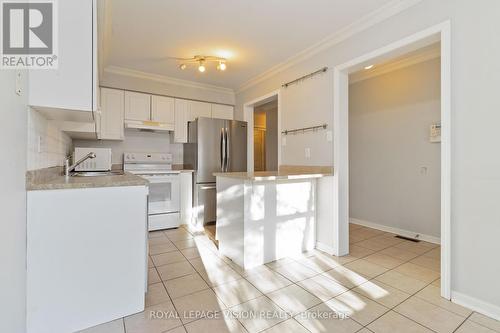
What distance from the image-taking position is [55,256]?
4.58ft

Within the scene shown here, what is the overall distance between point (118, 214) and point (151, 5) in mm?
1894

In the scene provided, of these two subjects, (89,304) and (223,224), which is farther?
(223,224)

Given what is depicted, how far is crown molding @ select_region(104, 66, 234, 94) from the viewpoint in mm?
3604

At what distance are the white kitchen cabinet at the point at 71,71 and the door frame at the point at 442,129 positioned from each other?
2.30 m

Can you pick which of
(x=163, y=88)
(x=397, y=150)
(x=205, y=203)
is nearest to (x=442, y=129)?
(x=397, y=150)

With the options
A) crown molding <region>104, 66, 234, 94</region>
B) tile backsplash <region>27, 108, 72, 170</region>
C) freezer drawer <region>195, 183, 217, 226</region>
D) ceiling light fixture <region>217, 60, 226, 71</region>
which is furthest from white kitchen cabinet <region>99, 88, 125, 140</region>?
ceiling light fixture <region>217, 60, 226, 71</region>

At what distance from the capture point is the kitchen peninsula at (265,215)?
2.29 metres

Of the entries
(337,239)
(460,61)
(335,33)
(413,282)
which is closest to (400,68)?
(335,33)

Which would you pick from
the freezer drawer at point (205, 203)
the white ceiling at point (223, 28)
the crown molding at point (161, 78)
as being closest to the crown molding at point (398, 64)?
the white ceiling at point (223, 28)

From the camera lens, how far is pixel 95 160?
10.4 ft

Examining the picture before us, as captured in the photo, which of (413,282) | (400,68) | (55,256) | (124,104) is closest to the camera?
(55,256)

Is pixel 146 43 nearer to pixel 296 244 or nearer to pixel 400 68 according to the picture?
pixel 296 244

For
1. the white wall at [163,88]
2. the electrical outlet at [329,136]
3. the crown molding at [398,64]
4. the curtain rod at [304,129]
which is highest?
the crown molding at [398,64]

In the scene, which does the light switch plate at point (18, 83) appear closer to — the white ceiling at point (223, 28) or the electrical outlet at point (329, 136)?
the white ceiling at point (223, 28)
